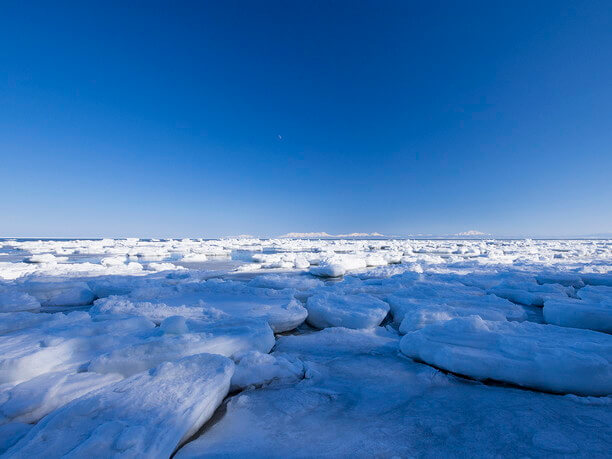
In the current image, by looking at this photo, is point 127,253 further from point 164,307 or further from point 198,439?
point 198,439

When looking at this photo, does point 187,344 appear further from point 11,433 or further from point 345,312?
point 345,312

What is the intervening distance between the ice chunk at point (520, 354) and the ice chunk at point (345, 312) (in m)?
0.99

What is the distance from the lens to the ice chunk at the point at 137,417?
1.17 metres

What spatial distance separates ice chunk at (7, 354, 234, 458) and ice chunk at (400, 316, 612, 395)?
167 centimetres

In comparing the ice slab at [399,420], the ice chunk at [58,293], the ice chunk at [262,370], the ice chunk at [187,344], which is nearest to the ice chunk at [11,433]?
the ice chunk at [187,344]

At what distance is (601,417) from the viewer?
1614 millimetres

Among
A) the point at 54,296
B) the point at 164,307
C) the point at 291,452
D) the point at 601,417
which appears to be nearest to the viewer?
the point at 291,452

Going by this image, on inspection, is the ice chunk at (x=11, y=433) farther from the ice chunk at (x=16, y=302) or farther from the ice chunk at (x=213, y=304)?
the ice chunk at (x=16, y=302)

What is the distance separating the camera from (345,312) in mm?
3693

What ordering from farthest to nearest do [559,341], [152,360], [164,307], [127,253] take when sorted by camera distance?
[127,253]
[164,307]
[559,341]
[152,360]

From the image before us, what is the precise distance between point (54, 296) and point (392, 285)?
690 cm

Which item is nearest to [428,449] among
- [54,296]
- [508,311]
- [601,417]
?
[601,417]

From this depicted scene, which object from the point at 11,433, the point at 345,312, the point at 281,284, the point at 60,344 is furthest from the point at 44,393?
the point at 281,284

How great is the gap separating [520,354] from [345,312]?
6.43 ft
